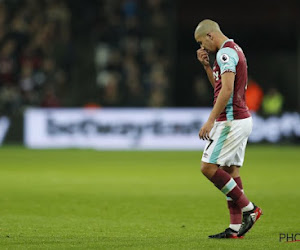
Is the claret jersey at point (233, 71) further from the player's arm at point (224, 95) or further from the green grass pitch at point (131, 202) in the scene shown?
the green grass pitch at point (131, 202)

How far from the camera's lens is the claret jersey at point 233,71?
7.40 meters

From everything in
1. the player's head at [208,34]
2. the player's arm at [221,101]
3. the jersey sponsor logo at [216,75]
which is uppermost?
the player's head at [208,34]

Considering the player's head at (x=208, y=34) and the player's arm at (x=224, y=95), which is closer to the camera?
the player's arm at (x=224, y=95)

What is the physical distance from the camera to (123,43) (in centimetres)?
2534

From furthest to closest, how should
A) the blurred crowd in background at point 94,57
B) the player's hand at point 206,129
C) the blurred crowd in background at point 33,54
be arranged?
the blurred crowd in background at point 94,57 → the blurred crowd in background at point 33,54 → the player's hand at point 206,129

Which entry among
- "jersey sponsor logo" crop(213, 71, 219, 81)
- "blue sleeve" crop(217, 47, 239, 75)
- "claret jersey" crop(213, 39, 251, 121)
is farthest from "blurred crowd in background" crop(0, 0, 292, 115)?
"blue sleeve" crop(217, 47, 239, 75)

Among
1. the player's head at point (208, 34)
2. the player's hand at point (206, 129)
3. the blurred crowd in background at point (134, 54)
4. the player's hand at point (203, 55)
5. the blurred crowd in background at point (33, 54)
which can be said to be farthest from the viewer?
the blurred crowd in background at point (134, 54)

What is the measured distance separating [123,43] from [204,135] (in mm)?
18264

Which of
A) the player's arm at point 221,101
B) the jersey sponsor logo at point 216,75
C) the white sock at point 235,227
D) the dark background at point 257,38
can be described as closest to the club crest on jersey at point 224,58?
the player's arm at point 221,101

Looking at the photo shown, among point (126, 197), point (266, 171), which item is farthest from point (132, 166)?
point (126, 197)

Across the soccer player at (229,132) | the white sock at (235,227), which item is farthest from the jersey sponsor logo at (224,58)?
the white sock at (235,227)

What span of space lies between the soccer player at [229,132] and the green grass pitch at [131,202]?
0.27 meters

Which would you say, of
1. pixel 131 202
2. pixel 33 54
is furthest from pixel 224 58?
pixel 33 54

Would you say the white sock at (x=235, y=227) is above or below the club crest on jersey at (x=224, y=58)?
below
